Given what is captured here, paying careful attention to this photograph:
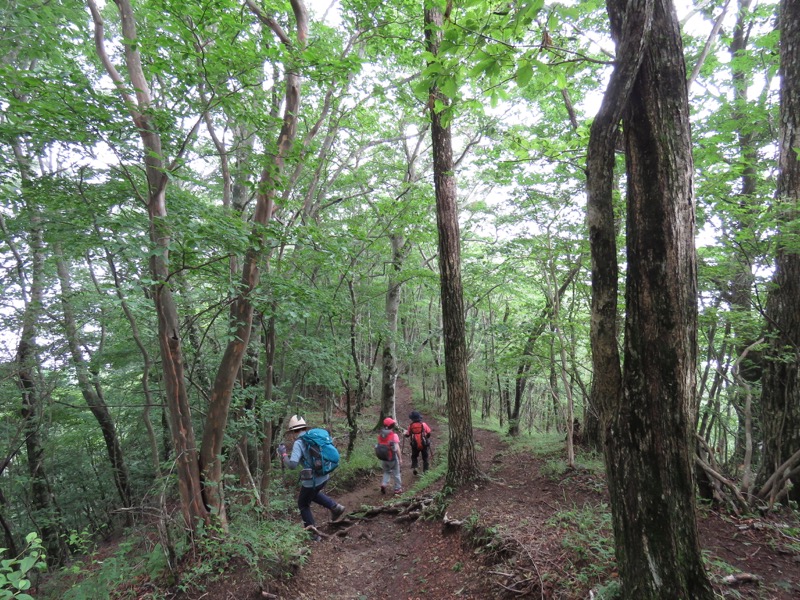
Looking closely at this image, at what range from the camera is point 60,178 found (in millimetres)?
3928

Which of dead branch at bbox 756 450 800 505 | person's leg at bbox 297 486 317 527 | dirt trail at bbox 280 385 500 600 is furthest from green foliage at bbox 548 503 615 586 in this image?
person's leg at bbox 297 486 317 527

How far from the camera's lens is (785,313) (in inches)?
175

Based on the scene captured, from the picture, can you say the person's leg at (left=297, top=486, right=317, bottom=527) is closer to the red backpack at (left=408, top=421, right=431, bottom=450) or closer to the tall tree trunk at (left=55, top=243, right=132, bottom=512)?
the red backpack at (left=408, top=421, right=431, bottom=450)

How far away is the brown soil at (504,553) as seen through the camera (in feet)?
11.1

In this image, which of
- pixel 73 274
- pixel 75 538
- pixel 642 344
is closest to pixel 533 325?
pixel 642 344

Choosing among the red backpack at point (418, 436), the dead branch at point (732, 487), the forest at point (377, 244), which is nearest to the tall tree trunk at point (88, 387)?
the forest at point (377, 244)

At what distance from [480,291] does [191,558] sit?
9.03m

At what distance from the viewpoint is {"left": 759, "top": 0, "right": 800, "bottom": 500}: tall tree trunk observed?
14.1 feet

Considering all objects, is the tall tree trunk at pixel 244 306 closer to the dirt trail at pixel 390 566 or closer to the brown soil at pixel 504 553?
the brown soil at pixel 504 553

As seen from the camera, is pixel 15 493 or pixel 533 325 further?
pixel 15 493

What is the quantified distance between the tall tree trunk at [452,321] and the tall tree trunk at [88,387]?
21.5ft

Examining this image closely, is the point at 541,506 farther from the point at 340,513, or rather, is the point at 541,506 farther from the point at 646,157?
the point at 646,157

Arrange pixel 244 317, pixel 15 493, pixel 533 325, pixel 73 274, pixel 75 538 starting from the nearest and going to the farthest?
1. pixel 75 538
2. pixel 244 317
3. pixel 533 325
4. pixel 15 493
5. pixel 73 274

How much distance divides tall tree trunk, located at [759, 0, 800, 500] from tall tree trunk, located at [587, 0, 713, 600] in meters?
3.10
